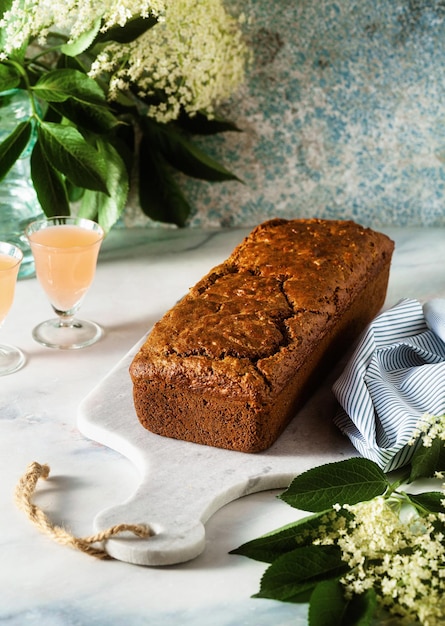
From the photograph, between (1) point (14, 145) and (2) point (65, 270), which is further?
(1) point (14, 145)

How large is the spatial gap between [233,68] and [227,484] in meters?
1.19

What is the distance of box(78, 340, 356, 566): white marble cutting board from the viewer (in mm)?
1189

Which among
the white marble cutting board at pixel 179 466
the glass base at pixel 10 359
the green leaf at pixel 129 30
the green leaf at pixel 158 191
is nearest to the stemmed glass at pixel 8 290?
the glass base at pixel 10 359

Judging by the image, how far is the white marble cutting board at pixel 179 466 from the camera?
1.19m

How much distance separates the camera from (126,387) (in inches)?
61.7

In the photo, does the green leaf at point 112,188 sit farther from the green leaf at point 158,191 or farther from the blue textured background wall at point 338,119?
the blue textured background wall at point 338,119

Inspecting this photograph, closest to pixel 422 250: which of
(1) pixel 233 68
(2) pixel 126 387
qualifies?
(1) pixel 233 68

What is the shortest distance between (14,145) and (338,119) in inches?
33.4

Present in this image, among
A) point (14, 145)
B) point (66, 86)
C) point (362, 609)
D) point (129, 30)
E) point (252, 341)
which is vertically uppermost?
point (129, 30)

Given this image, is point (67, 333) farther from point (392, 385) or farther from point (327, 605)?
point (327, 605)

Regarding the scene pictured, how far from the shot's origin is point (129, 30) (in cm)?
184

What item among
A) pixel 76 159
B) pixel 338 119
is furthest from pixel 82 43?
pixel 338 119

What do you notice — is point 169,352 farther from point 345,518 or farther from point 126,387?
point 345,518

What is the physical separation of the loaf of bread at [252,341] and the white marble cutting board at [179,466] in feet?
0.10
